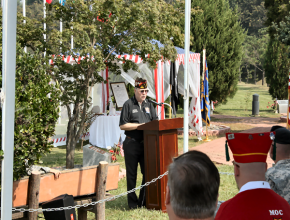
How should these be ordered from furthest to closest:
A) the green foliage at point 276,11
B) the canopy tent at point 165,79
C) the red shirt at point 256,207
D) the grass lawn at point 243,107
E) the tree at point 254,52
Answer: the tree at point 254,52
the grass lawn at point 243,107
the green foliage at point 276,11
the canopy tent at point 165,79
the red shirt at point 256,207

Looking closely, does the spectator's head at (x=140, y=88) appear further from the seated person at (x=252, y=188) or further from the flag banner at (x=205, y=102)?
the flag banner at (x=205, y=102)

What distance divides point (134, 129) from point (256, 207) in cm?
304

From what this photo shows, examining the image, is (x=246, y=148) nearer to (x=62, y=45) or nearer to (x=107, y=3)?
(x=107, y=3)

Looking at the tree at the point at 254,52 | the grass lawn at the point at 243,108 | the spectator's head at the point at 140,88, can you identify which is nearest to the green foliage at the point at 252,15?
the tree at the point at 254,52

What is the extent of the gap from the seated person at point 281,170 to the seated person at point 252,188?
42cm

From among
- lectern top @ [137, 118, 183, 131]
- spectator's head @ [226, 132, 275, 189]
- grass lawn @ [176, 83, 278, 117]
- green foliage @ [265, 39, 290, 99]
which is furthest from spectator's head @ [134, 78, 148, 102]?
green foliage @ [265, 39, 290, 99]

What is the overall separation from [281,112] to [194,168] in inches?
819

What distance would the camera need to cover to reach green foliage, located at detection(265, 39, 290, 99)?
843 inches

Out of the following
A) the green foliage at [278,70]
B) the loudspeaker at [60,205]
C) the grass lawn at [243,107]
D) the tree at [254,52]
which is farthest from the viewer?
the tree at [254,52]

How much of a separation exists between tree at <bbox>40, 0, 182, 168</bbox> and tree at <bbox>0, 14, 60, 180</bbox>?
170 centimetres

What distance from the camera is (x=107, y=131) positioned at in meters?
10.0

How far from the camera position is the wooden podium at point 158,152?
455cm

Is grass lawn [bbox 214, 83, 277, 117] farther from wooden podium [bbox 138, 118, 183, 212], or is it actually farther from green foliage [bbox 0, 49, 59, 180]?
green foliage [bbox 0, 49, 59, 180]

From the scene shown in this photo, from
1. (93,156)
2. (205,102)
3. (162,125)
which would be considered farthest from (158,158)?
(205,102)
